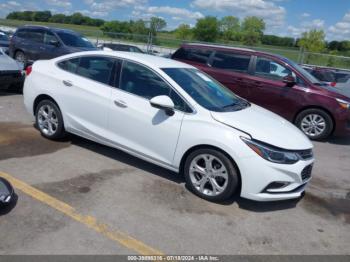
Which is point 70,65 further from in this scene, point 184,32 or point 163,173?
point 184,32

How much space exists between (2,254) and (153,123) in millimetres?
2273

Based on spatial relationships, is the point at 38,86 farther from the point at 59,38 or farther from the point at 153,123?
the point at 59,38

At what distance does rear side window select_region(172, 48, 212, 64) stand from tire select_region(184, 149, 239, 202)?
549 cm

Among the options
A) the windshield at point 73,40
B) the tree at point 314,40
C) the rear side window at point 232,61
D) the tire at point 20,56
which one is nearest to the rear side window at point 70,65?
the rear side window at point 232,61

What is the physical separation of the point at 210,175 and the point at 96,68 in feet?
7.78

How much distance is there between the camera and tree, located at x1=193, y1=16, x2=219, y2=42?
56.9 metres

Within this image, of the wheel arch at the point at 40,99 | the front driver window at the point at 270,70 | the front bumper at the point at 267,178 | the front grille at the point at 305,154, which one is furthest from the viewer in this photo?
→ the front driver window at the point at 270,70

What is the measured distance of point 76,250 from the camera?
316 centimetres

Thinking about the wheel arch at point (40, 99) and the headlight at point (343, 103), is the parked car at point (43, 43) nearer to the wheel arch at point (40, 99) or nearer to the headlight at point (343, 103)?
the wheel arch at point (40, 99)

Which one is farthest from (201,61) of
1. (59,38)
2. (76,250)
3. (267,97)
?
(76,250)

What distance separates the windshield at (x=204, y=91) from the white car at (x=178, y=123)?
0.02 metres

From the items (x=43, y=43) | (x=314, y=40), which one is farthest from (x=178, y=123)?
(x=314, y=40)

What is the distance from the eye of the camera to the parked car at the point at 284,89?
803cm

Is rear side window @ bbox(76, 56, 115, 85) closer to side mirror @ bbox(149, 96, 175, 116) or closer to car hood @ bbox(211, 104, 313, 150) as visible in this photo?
side mirror @ bbox(149, 96, 175, 116)
